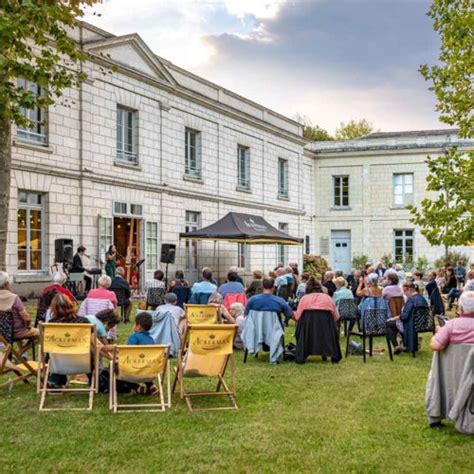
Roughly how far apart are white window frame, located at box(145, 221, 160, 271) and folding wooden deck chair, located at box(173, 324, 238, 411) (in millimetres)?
12876

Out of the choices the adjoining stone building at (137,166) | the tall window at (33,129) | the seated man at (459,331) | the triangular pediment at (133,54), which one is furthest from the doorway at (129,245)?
the seated man at (459,331)

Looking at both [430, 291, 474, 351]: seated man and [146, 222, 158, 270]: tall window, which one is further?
[146, 222, 158, 270]: tall window

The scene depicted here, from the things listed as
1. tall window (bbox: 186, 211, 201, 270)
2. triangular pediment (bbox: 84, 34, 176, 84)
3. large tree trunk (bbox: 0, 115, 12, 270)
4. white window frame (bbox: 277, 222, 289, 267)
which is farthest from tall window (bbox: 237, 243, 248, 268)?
large tree trunk (bbox: 0, 115, 12, 270)

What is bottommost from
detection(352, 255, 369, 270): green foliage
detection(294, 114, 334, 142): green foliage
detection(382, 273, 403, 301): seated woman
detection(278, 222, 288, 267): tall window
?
detection(382, 273, 403, 301): seated woman

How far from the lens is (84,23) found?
54.9ft

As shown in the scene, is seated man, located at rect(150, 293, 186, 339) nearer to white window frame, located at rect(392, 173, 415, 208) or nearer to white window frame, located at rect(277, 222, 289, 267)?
white window frame, located at rect(277, 222, 289, 267)

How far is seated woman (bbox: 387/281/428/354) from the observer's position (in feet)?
30.4

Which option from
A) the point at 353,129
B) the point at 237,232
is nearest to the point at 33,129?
the point at 237,232

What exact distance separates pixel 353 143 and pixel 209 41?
15.0 metres

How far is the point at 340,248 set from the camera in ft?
112

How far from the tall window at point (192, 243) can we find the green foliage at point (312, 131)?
28273mm

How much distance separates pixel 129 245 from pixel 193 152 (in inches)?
202

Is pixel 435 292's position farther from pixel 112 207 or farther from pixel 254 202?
pixel 254 202

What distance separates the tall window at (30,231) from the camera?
1513cm
